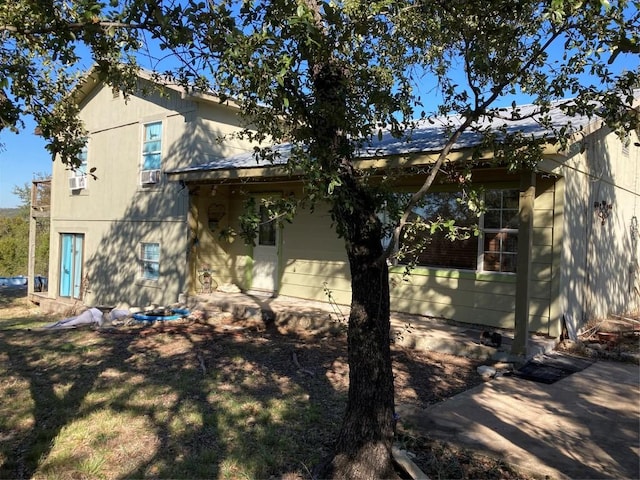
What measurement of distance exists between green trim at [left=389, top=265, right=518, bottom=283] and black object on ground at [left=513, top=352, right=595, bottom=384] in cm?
136

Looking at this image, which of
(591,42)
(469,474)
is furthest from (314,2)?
(469,474)

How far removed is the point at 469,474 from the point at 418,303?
5607mm

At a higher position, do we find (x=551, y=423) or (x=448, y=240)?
(x=448, y=240)

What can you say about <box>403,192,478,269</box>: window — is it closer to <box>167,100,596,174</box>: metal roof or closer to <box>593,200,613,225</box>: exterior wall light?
<box>167,100,596,174</box>: metal roof

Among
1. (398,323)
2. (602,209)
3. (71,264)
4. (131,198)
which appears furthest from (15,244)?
(602,209)

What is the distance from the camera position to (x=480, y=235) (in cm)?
798

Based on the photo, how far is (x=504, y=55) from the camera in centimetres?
372

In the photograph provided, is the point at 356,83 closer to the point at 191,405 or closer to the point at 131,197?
the point at 191,405

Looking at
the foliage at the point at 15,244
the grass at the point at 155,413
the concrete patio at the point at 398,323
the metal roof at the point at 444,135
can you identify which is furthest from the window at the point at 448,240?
the foliage at the point at 15,244

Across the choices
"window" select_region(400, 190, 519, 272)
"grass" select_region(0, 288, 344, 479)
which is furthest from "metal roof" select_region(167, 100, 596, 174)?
"grass" select_region(0, 288, 344, 479)

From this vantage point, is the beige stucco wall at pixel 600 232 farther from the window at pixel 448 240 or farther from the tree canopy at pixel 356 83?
the tree canopy at pixel 356 83

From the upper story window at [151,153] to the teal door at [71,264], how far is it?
13.8 ft

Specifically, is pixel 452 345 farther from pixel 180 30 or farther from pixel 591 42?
pixel 180 30

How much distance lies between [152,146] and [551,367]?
35.4ft
